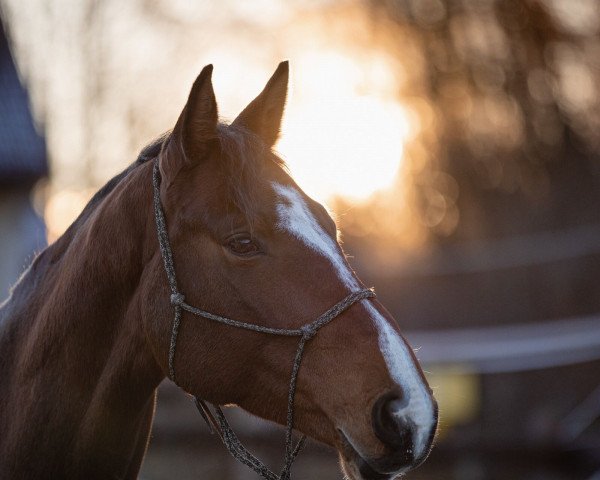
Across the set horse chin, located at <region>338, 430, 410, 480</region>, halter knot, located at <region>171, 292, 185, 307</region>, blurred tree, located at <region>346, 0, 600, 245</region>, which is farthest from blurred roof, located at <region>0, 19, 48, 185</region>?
horse chin, located at <region>338, 430, 410, 480</region>

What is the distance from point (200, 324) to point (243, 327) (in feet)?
0.51

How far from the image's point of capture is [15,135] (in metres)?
17.5

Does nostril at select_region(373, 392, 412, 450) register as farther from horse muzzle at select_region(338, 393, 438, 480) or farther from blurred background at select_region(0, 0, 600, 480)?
blurred background at select_region(0, 0, 600, 480)

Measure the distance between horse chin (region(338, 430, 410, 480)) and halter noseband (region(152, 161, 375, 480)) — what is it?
0.66 feet

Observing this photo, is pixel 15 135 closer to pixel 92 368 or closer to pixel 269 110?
pixel 269 110

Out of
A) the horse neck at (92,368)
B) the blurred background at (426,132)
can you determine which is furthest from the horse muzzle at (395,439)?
the blurred background at (426,132)

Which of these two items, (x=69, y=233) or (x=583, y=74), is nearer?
(x=69, y=233)

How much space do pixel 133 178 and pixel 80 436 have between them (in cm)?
94

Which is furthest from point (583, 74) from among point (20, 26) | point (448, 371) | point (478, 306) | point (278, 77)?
point (278, 77)

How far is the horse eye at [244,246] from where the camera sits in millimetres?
2244

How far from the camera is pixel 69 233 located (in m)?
2.75

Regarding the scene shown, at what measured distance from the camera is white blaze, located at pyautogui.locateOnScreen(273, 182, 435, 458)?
1900 mm

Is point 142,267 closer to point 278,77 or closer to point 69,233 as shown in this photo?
point 69,233

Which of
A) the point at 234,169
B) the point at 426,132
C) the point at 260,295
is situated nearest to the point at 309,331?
the point at 260,295
